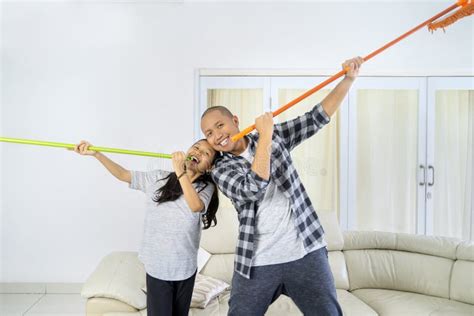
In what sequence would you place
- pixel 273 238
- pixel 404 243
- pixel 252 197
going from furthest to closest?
pixel 404 243 → pixel 273 238 → pixel 252 197

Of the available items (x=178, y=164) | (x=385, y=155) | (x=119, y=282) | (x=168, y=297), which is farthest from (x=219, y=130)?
(x=385, y=155)

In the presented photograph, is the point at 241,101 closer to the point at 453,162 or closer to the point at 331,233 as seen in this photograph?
the point at 331,233

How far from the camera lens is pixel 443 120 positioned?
13.0 ft

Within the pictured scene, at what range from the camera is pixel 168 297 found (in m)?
1.76

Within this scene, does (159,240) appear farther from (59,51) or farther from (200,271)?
(59,51)

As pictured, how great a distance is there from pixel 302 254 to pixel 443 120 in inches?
121

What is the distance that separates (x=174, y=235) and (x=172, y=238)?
0.05 ft

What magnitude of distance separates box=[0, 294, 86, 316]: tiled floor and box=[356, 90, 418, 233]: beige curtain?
2596 millimetres

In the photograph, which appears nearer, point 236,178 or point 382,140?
point 236,178

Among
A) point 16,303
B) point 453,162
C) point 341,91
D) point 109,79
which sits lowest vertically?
point 16,303

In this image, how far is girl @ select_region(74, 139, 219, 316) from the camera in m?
1.75

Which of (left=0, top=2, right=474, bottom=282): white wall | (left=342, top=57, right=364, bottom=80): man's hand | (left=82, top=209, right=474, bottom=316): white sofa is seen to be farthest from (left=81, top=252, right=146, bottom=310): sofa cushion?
(left=342, top=57, right=364, bottom=80): man's hand

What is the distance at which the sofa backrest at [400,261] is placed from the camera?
2.78 metres

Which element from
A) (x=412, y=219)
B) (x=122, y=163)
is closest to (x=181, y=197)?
(x=122, y=163)
